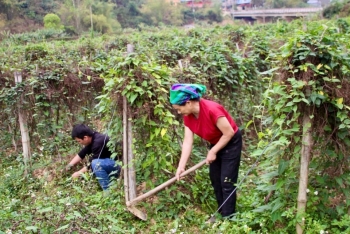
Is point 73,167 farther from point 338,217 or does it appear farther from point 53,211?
point 338,217

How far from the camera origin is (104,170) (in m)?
4.48

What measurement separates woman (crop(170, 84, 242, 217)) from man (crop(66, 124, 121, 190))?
1.36m

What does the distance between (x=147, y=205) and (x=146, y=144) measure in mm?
630

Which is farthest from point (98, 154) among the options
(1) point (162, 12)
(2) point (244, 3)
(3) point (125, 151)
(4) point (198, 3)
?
(4) point (198, 3)

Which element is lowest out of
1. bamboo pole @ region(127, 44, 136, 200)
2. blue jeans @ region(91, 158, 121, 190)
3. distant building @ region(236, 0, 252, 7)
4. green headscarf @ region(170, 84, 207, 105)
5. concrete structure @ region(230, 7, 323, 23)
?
blue jeans @ region(91, 158, 121, 190)

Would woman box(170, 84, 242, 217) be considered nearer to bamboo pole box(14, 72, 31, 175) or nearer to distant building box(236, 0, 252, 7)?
bamboo pole box(14, 72, 31, 175)

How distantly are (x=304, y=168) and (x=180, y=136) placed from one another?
1.50m

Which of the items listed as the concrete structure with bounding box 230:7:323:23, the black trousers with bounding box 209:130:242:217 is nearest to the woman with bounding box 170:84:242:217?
the black trousers with bounding box 209:130:242:217

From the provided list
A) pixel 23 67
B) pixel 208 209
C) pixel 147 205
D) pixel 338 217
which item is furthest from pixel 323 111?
pixel 23 67

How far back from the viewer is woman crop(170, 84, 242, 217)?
3.10 metres

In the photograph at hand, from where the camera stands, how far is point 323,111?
284cm

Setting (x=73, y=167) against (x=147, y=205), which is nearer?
(x=147, y=205)

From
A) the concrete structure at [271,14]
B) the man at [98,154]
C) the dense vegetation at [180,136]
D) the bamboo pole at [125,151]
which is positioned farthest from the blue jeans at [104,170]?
the concrete structure at [271,14]

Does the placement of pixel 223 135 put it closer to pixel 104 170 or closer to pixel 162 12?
pixel 104 170
